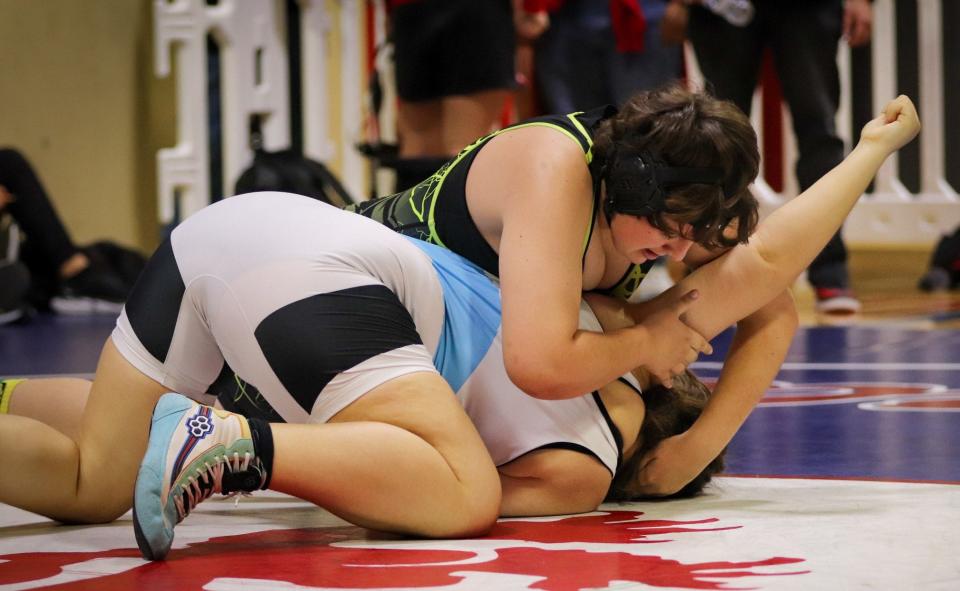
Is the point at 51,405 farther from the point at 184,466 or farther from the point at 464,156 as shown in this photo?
the point at 464,156

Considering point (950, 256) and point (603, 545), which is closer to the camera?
point (603, 545)

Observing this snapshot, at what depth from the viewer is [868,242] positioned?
24.1ft

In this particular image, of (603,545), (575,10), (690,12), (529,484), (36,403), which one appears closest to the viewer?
(603,545)

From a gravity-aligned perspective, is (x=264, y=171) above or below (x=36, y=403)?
above

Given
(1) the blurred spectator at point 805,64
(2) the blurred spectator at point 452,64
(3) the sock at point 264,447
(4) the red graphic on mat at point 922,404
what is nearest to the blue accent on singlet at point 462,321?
(3) the sock at point 264,447

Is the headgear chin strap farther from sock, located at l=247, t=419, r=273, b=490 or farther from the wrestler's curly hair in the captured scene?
sock, located at l=247, t=419, r=273, b=490

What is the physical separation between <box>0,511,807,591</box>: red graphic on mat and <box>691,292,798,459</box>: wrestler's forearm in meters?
0.21

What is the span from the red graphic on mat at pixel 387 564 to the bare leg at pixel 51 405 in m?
0.42

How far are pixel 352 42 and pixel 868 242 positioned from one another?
274 centimetres

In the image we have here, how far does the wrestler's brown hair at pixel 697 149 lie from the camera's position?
2031 millimetres

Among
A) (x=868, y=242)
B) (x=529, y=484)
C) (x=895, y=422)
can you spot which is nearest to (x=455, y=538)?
(x=529, y=484)

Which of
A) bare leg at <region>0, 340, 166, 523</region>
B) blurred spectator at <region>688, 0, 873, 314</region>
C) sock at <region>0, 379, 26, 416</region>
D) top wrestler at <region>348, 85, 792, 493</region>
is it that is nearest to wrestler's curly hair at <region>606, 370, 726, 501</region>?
top wrestler at <region>348, 85, 792, 493</region>

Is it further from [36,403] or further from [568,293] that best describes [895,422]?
[36,403]

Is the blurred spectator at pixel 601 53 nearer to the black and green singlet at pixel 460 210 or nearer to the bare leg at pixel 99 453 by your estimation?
the black and green singlet at pixel 460 210
